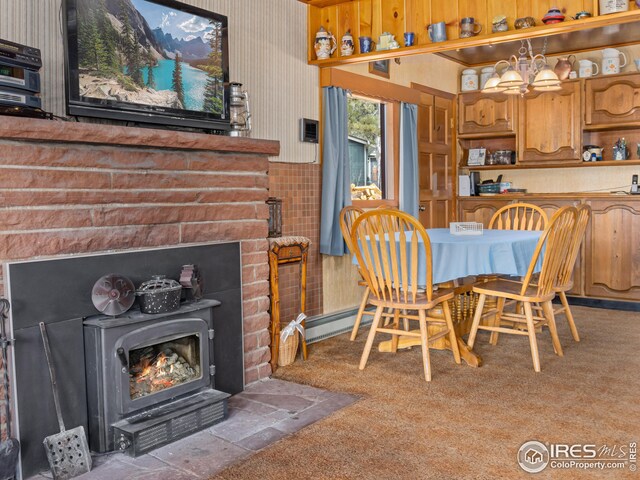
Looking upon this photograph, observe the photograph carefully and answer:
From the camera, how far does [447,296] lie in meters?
3.48

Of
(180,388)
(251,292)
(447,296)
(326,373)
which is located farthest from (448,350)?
(180,388)

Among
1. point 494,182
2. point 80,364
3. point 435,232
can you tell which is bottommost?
point 80,364

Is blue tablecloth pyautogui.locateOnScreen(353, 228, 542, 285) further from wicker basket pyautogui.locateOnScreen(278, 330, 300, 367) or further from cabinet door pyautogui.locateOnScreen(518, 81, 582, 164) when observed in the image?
cabinet door pyautogui.locateOnScreen(518, 81, 582, 164)

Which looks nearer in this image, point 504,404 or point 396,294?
point 504,404

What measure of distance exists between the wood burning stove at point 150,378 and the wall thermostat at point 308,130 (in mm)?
1797

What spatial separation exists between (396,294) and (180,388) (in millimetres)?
1344

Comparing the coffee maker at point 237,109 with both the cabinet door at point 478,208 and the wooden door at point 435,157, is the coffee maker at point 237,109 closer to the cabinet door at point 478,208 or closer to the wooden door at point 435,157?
the wooden door at point 435,157

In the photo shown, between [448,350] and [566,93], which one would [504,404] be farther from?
[566,93]

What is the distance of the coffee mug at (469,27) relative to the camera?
3582 mm

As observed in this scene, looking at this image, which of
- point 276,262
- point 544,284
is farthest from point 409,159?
point 276,262

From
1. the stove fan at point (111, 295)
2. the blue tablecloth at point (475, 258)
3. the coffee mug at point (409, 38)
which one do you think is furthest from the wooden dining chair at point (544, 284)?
the stove fan at point (111, 295)

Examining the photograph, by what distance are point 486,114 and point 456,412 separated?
4.05 meters

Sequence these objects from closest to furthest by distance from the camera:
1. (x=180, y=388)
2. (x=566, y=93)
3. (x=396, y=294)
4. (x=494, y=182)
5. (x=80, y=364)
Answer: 1. (x=80, y=364)
2. (x=180, y=388)
3. (x=396, y=294)
4. (x=566, y=93)
5. (x=494, y=182)

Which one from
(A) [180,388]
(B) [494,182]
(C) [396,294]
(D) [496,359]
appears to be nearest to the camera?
(A) [180,388]
